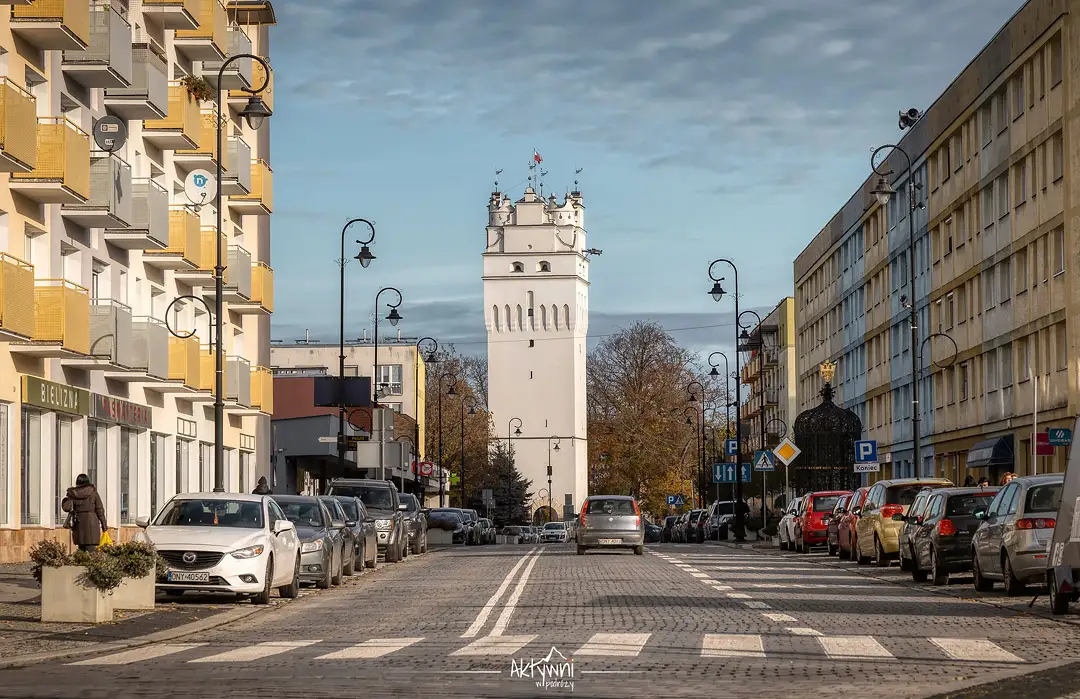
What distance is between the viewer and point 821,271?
98188 mm

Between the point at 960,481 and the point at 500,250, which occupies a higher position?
the point at 500,250

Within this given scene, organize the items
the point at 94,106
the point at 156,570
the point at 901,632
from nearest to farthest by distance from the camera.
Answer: the point at 901,632 < the point at 156,570 < the point at 94,106

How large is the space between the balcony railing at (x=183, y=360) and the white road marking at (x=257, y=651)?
2798 cm

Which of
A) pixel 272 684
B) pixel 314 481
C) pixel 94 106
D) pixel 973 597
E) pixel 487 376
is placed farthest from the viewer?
pixel 487 376

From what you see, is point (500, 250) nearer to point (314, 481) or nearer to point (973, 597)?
point (314, 481)

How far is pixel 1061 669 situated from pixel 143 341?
2987 centimetres

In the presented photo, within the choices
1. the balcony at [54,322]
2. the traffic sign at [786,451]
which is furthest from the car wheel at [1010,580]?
the traffic sign at [786,451]

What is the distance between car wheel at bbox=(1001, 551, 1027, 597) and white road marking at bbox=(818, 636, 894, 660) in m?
6.42

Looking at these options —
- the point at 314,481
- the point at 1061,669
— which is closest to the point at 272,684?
the point at 1061,669

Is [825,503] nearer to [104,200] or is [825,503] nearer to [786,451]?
[786,451]

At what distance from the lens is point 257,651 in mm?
15367

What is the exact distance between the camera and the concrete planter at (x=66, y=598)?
19.2 meters

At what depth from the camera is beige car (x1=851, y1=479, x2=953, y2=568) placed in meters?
33.6

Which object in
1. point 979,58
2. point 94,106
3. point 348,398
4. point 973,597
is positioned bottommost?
point 973,597
